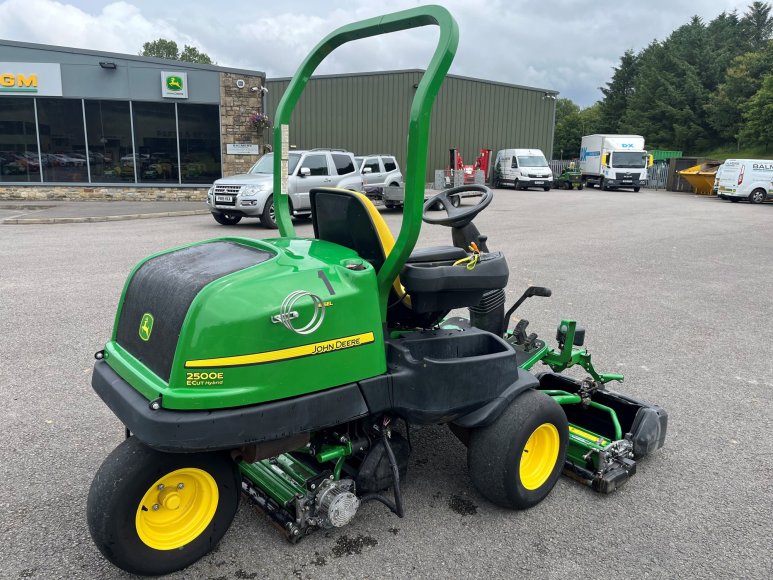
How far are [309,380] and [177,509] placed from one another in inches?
30.9

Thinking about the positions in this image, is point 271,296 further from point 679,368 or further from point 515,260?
point 515,260

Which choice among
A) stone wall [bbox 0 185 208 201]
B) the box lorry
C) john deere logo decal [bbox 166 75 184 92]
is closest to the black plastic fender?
stone wall [bbox 0 185 208 201]

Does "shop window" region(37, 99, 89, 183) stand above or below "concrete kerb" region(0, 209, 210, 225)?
above

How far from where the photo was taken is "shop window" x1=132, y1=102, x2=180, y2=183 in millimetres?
20734

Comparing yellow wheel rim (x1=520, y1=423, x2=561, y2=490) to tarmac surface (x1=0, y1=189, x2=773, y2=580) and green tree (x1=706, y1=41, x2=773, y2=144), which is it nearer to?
tarmac surface (x1=0, y1=189, x2=773, y2=580)

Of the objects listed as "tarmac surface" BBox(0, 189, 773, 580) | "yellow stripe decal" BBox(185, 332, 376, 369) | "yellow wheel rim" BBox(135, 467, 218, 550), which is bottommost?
"tarmac surface" BBox(0, 189, 773, 580)

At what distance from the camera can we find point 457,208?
3678 mm

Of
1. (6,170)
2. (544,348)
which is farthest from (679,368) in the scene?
(6,170)

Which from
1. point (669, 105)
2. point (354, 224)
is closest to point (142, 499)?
point (354, 224)

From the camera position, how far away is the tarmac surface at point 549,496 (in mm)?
2633

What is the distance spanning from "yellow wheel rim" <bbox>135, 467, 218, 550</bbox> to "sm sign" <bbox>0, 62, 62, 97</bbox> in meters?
21.2

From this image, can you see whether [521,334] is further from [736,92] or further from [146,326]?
[736,92]

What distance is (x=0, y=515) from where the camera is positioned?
9.45 ft

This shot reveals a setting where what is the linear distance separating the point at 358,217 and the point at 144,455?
135cm
